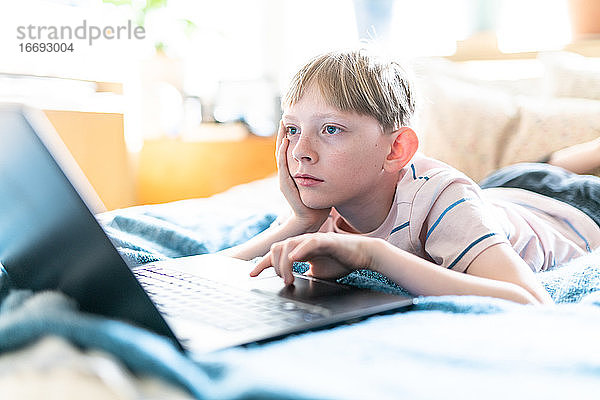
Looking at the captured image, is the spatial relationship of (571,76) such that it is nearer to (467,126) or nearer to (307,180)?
(467,126)

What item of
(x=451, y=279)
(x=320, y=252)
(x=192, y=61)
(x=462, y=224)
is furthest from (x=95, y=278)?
(x=192, y=61)

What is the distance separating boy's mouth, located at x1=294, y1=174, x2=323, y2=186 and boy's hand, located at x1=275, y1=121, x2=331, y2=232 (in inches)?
1.9

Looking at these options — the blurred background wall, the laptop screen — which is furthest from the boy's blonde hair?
the blurred background wall

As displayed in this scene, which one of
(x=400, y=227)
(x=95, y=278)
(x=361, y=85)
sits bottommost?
(x=400, y=227)

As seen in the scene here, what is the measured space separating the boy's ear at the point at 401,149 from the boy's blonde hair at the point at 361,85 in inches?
0.6

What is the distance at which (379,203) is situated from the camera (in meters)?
1.09

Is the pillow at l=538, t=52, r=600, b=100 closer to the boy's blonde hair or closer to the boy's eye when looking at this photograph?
the boy's blonde hair

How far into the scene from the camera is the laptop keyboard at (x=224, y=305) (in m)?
0.63

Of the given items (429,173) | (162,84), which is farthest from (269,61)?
(429,173)

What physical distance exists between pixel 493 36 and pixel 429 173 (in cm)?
162

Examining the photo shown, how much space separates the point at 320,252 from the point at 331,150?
242 millimetres

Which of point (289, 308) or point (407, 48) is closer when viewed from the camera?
point (289, 308)

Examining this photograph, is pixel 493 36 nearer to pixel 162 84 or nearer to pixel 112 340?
pixel 162 84

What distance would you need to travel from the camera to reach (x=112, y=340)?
456mm
